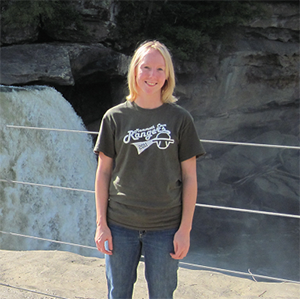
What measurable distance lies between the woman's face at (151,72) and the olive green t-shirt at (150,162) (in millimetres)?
79

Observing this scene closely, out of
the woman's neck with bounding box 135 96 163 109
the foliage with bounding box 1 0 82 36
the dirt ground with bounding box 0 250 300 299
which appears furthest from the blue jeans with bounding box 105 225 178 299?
the foliage with bounding box 1 0 82 36

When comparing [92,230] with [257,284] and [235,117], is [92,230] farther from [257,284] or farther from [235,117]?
[235,117]

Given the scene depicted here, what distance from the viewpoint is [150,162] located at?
54.2 inches

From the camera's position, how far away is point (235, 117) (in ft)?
31.7

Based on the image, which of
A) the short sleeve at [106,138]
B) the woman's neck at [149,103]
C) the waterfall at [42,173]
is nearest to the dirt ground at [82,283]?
the short sleeve at [106,138]

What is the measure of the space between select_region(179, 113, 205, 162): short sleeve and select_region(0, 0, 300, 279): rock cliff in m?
5.88

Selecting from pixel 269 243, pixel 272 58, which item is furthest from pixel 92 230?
pixel 272 58

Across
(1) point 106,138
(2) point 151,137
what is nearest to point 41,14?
(1) point 106,138

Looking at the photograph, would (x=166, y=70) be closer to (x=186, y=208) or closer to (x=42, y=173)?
(x=186, y=208)

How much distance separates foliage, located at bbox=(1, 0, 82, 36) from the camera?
6594 mm

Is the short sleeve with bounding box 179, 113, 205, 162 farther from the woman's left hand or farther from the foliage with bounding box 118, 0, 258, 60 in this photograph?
the foliage with bounding box 118, 0, 258, 60

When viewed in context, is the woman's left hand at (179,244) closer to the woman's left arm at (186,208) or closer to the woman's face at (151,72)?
the woman's left arm at (186,208)

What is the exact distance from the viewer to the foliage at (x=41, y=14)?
659 cm

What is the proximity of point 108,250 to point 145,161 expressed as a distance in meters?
0.36
